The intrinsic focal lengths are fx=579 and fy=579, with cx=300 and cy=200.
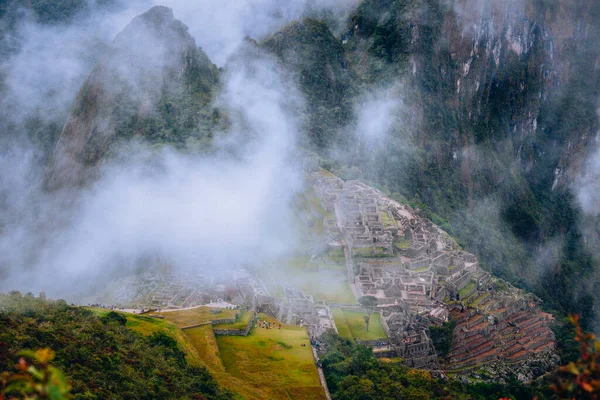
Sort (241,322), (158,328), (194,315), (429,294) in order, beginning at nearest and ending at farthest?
1. (158,328)
2. (241,322)
3. (194,315)
4. (429,294)

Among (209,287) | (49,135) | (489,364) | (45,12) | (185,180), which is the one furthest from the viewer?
(45,12)

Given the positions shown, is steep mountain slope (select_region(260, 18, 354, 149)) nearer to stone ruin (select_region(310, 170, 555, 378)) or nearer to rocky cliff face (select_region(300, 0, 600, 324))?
rocky cliff face (select_region(300, 0, 600, 324))

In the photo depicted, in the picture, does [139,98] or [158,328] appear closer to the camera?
[158,328]

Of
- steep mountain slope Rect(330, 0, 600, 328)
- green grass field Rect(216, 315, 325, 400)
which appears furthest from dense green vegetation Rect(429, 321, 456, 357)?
steep mountain slope Rect(330, 0, 600, 328)

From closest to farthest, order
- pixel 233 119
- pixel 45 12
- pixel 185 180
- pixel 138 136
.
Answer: pixel 185 180 → pixel 138 136 → pixel 233 119 → pixel 45 12

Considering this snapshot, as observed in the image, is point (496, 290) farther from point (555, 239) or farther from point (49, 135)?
point (555, 239)

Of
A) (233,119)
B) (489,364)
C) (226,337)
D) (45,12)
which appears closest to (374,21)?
(233,119)

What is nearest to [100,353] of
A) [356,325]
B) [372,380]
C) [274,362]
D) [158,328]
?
[158,328]

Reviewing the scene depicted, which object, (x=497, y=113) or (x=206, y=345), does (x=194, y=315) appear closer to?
(x=206, y=345)
